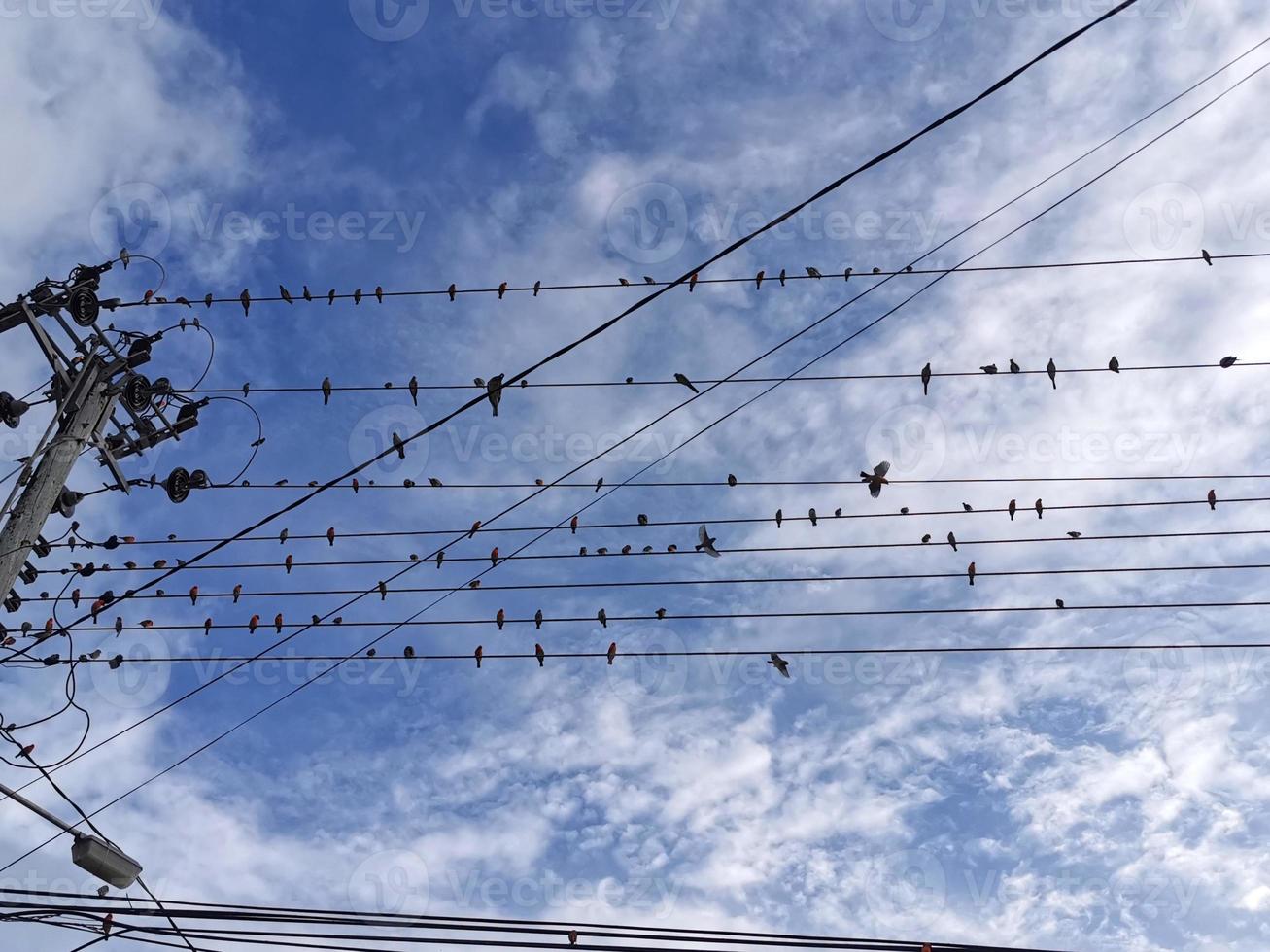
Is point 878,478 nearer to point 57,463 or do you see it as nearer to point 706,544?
point 706,544

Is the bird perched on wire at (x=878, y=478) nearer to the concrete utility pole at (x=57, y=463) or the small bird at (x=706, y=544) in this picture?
the small bird at (x=706, y=544)

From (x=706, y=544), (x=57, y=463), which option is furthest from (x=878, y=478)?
(x=57, y=463)

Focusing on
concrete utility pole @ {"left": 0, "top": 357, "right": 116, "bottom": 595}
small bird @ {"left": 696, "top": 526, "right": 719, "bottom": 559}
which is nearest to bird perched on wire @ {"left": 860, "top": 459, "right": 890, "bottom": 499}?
small bird @ {"left": 696, "top": 526, "right": 719, "bottom": 559}

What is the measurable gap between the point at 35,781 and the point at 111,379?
4533mm

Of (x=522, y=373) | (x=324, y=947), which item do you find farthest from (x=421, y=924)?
(x=522, y=373)

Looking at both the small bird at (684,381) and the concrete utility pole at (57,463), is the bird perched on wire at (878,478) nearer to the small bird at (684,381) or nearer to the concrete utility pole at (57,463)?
the small bird at (684,381)

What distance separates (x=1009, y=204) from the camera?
10.6 metres

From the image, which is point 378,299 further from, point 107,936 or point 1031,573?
point 1031,573

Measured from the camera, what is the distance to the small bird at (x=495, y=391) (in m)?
10.1

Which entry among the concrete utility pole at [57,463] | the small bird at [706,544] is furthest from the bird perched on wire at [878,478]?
the concrete utility pole at [57,463]

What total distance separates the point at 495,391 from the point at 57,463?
16.3ft

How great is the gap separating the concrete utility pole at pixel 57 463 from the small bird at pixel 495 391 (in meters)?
4.74

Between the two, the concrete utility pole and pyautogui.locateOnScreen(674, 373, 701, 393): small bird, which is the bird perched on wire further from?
the concrete utility pole

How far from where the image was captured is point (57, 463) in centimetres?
1103
